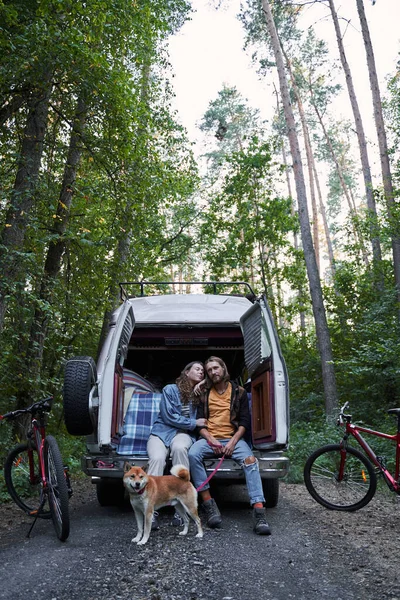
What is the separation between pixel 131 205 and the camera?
31.6 ft

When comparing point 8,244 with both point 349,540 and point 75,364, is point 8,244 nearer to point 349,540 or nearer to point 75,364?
point 75,364

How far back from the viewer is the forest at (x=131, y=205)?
7.20 metres

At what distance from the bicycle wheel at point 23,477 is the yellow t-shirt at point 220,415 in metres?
1.67

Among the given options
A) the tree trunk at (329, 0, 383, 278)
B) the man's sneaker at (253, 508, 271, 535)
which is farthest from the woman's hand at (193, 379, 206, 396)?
the tree trunk at (329, 0, 383, 278)

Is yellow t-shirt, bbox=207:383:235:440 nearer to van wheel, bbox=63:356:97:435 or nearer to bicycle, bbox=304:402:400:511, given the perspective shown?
bicycle, bbox=304:402:400:511

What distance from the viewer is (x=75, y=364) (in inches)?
192

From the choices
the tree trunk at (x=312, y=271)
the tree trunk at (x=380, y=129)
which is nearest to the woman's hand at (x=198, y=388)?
the tree trunk at (x=312, y=271)

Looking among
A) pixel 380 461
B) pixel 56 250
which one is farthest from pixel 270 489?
pixel 56 250

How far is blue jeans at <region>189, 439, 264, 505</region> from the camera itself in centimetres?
478

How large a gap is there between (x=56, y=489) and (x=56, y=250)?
19.5 feet

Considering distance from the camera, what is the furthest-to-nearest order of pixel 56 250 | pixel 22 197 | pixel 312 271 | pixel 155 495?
pixel 312 271 → pixel 56 250 → pixel 22 197 → pixel 155 495

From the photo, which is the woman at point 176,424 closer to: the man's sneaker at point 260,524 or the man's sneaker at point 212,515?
the man's sneaker at point 212,515

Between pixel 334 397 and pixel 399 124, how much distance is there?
7.00 metres

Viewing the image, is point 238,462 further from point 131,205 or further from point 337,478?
point 131,205
